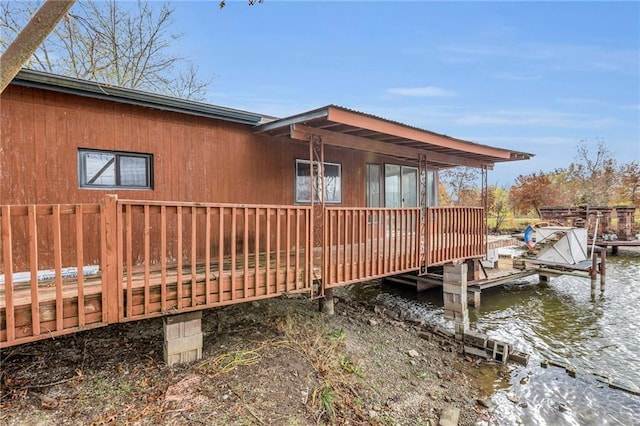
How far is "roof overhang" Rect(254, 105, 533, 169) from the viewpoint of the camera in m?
4.94

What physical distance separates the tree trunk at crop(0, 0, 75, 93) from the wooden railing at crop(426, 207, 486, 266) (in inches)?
253

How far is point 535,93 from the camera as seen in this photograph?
3575 cm

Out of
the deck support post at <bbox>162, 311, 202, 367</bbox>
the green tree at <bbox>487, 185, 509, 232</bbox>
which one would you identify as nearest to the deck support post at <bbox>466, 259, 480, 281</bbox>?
the deck support post at <bbox>162, 311, 202, 367</bbox>

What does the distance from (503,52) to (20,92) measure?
3534 centimetres

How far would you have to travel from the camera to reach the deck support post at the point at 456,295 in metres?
6.91

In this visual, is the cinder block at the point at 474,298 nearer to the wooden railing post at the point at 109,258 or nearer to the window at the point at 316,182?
the window at the point at 316,182

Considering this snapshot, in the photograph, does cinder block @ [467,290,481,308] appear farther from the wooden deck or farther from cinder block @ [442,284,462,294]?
the wooden deck

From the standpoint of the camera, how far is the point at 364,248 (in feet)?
19.1

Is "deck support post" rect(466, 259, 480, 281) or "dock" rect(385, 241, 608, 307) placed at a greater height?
"deck support post" rect(466, 259, 480, 281)

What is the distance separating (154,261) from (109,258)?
7.62 feet

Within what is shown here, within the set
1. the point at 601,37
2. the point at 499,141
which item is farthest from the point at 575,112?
the point at 499,141

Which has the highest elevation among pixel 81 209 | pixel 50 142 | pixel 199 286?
pixel 50 142

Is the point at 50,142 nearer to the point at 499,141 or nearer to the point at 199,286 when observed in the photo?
the point at 199,286

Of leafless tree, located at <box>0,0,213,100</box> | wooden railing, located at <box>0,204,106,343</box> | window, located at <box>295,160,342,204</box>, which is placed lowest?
wooden railing, located at <box>0,204,106,343</box>
